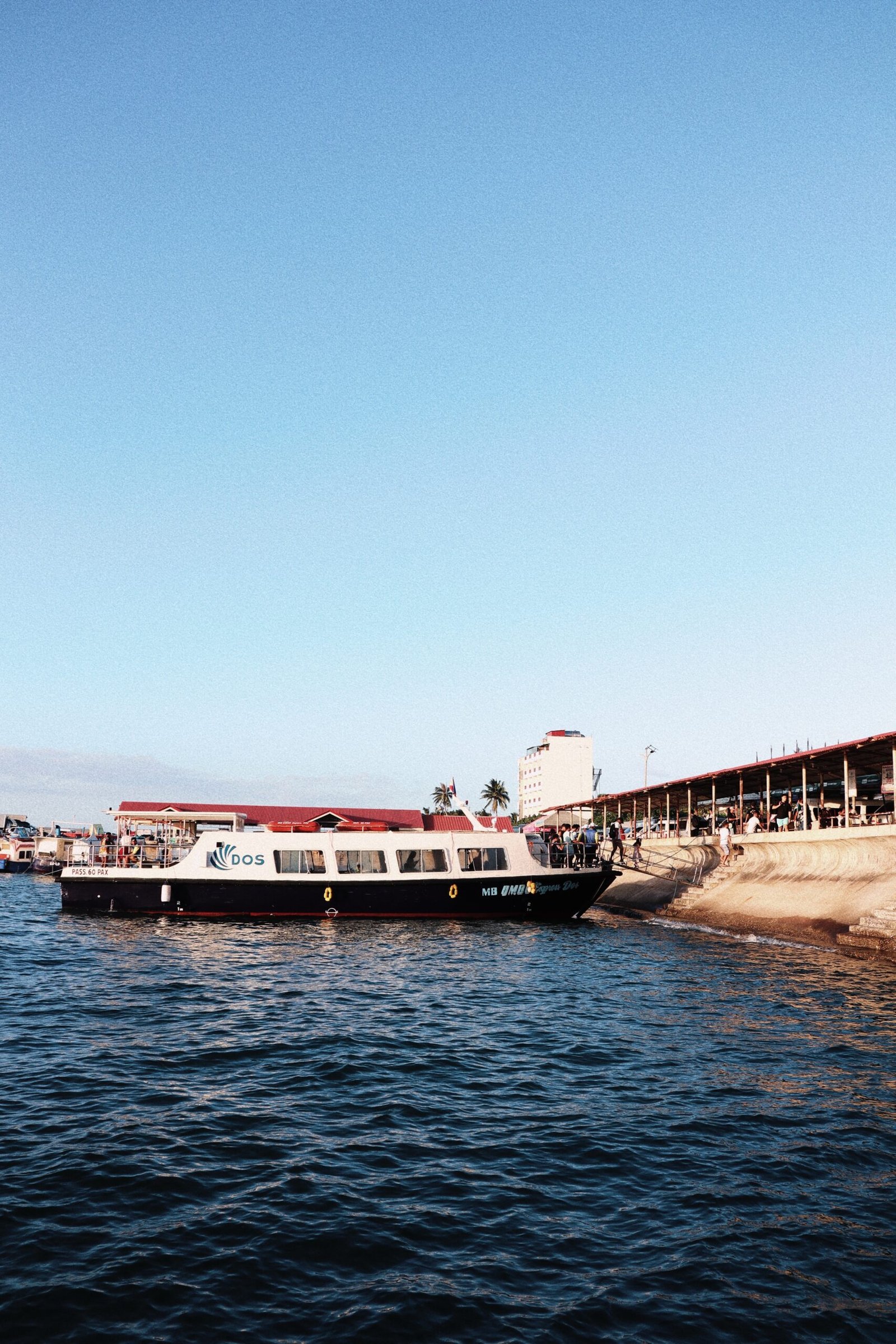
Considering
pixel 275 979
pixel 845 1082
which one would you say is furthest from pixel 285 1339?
pixel 275 979

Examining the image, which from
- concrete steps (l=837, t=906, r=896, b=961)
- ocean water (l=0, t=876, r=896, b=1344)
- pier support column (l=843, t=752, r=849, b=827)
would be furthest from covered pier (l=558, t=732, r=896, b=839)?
ocean water (l=0, t=876, r=896, b=1344)

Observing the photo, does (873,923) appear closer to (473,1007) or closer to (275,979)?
(473,1007)

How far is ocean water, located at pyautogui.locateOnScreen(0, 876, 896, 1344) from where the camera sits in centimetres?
837

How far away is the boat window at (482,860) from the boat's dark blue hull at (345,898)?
1.31 ft

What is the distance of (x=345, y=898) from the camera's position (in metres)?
38.3

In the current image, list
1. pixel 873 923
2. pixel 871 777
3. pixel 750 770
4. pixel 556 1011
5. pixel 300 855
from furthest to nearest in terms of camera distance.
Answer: pixel 871 777
pixel 750 770
pixel 300 855
pixel 873 923
pixel 556 1011

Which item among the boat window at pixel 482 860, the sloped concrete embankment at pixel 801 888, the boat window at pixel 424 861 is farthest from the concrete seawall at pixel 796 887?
the boat window at pixel 424 861

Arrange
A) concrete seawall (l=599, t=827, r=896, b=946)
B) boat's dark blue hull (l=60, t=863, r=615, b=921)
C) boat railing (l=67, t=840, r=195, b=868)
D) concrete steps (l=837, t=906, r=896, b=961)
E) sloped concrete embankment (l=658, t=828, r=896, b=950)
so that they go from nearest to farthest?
concrete steps (l=837, t=906, r=896, b=961)
sloped concrete embankment (l=658, t=828, r=896, b=950)
concrete seawall (l=599, t=827, r=896, b=946)
boat's dark blue hull (l=60, t=863, r=615, b=921)
boat railing (l=67, t=840, r=195, b=868)

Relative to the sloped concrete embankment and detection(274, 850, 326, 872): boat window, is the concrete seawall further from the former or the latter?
detection(274, 850, 326, 872): boat window

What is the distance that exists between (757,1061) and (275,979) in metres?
13.0

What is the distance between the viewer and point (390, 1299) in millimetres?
8453

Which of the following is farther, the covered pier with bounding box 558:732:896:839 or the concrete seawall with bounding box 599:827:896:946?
the covered pier with bounding box 558:732:896:839

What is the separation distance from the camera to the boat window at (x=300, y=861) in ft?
126

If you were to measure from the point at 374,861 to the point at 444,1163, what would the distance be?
27.3m
